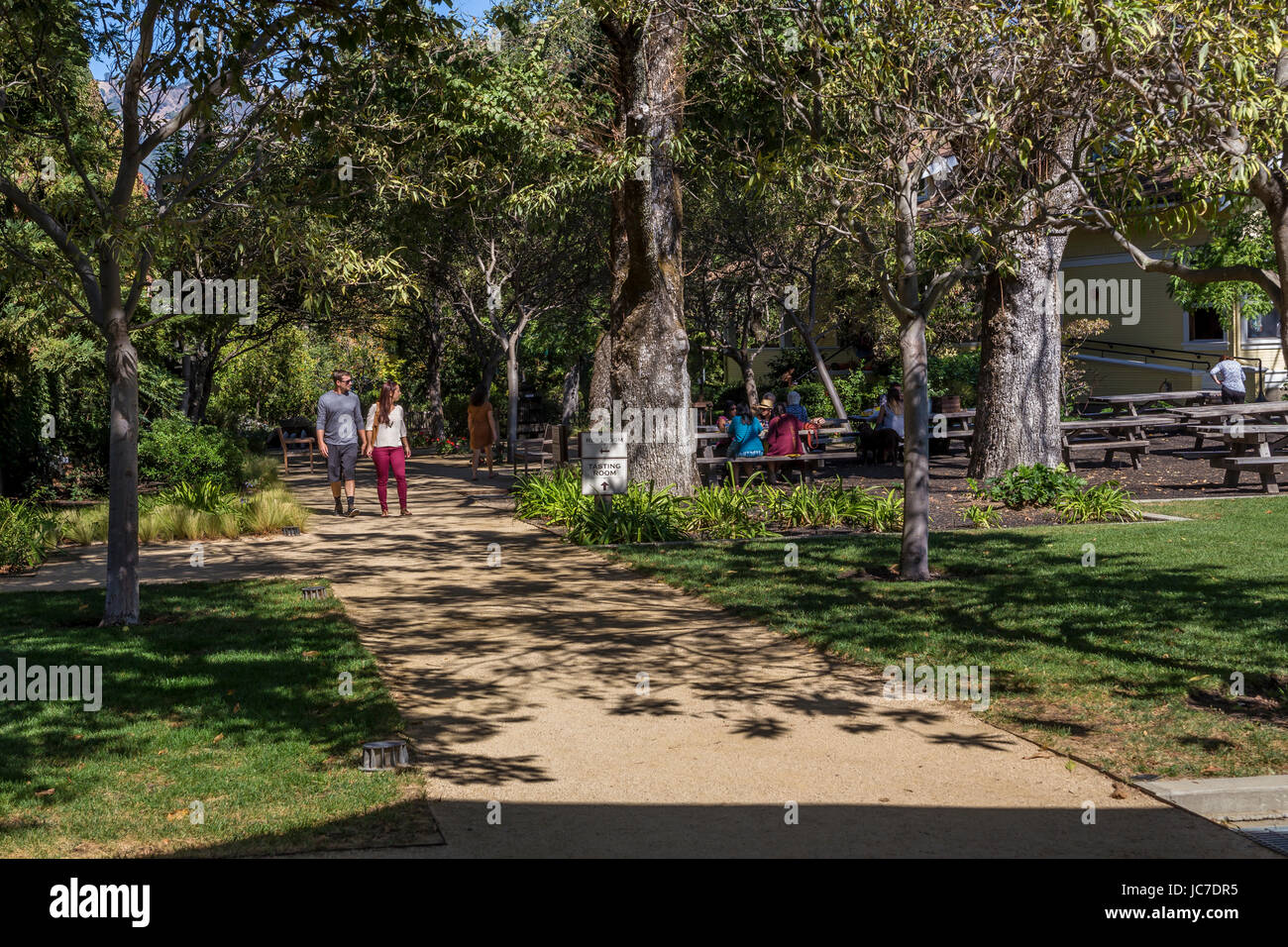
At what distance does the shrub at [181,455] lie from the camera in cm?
1661

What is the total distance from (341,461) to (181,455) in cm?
221

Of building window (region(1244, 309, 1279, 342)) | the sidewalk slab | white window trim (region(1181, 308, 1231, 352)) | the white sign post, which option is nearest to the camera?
the sidewalk slab

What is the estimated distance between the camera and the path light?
5859mm

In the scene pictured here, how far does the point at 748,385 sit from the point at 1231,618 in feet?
80.4

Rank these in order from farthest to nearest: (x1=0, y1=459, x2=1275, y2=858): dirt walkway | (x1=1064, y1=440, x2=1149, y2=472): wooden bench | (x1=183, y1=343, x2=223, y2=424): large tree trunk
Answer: (x1=183, y1=343, x2=223, y2=424): large tree trunk → (x1=1064, y1=440, x2=1149, y2=472): wooden bench → (x1=0, y1=459, x2=1275, y2=858): dirt walkway

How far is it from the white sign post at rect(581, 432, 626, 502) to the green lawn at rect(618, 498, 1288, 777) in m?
1.70

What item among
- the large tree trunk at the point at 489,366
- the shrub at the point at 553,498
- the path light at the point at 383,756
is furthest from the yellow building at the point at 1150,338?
the path light at the point at 383,756

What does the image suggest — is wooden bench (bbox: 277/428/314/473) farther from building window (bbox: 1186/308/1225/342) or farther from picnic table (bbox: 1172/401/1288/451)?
building window (bbox: 1186/308/1225/342)

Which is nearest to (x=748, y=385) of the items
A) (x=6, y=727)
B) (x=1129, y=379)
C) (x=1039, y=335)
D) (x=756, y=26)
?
(x=1129, y=379)

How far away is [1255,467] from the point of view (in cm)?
1609

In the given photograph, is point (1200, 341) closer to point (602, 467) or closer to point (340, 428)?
point (602, 467)

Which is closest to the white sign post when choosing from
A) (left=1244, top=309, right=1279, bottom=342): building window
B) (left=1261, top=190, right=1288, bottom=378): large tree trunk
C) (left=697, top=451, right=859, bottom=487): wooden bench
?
(left=697, top=451, right=859, bottom=487): wooden bench

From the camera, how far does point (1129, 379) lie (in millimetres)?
32750

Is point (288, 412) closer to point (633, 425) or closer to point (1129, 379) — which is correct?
point (1129, 379)
